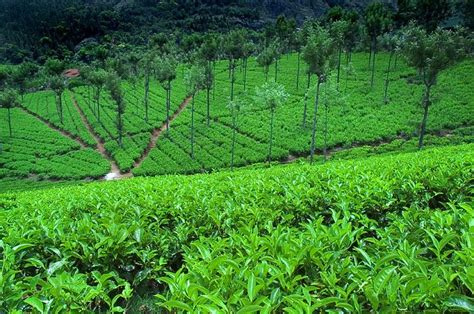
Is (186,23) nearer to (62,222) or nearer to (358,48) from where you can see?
(358,48)

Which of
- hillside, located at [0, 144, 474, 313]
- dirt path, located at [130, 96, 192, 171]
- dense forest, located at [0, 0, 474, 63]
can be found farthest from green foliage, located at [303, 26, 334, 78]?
dense forest, located at [0, 0, 474, 63]

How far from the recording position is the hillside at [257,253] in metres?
2.63

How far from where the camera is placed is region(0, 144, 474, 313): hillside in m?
2.63

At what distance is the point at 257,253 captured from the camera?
341 cm

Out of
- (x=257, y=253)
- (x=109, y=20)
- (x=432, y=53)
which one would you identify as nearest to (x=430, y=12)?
(x=432, y=53)

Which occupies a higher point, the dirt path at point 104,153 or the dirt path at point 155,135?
the dirt path at point 155,135

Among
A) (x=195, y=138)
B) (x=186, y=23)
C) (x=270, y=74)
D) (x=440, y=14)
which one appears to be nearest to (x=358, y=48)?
(x=440, y=14)

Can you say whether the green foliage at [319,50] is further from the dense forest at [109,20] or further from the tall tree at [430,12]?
the dense forest at [109,20]

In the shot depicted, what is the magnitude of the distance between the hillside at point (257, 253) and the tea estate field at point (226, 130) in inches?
1026

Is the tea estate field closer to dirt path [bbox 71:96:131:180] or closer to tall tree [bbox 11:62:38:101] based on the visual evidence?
dirt path [bbox 71:96:131:180]

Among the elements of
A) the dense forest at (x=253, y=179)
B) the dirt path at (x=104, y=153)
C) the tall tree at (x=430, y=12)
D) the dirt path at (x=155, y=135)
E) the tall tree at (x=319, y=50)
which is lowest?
the dirt path at (x=104, y=153)

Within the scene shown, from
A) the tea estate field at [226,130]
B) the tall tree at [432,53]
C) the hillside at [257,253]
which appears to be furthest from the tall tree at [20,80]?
the hillside at [257,253]

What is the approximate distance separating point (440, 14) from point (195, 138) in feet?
216

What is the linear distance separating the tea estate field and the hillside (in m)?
26.0
